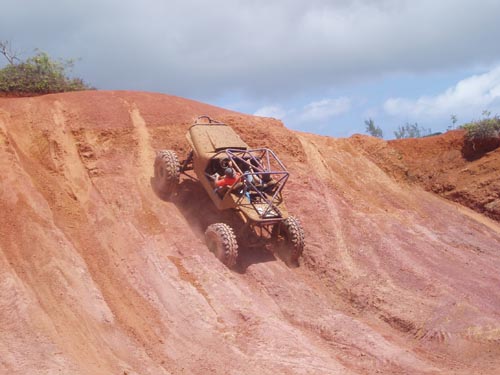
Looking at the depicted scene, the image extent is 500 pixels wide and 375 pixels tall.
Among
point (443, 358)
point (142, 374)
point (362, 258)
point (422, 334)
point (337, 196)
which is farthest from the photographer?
point (337, 196)

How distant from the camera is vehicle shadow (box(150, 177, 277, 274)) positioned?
10.1 meters

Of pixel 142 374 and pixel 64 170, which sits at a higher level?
pixel 64 170

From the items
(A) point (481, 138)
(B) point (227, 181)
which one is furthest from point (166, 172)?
(A) point (481, 138)

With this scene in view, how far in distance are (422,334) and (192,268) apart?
4.06 meters

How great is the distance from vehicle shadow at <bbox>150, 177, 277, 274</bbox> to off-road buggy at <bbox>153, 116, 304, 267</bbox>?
159 mm

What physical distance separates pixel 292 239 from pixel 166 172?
10.0 feet

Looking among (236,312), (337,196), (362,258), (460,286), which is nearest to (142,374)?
(236,312)

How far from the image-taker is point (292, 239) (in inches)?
395

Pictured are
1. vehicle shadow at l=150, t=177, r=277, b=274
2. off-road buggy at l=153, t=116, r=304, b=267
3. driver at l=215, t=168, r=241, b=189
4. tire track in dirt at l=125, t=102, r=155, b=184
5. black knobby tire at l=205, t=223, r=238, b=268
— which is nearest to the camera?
black knobby tire at l=205, t=223, r=238, b=268

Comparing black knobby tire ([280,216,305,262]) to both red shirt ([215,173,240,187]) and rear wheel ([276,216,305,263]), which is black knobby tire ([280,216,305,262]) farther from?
red shirt ([215,173,240,187])

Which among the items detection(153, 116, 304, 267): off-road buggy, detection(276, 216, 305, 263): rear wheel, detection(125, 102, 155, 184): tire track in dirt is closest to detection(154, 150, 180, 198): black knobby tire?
detection(153, 116, 304, 267): off-road buggy

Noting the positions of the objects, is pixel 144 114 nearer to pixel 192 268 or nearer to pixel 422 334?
pixel 192 268

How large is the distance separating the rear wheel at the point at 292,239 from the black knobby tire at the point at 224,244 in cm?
121

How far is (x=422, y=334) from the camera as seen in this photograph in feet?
28.5
